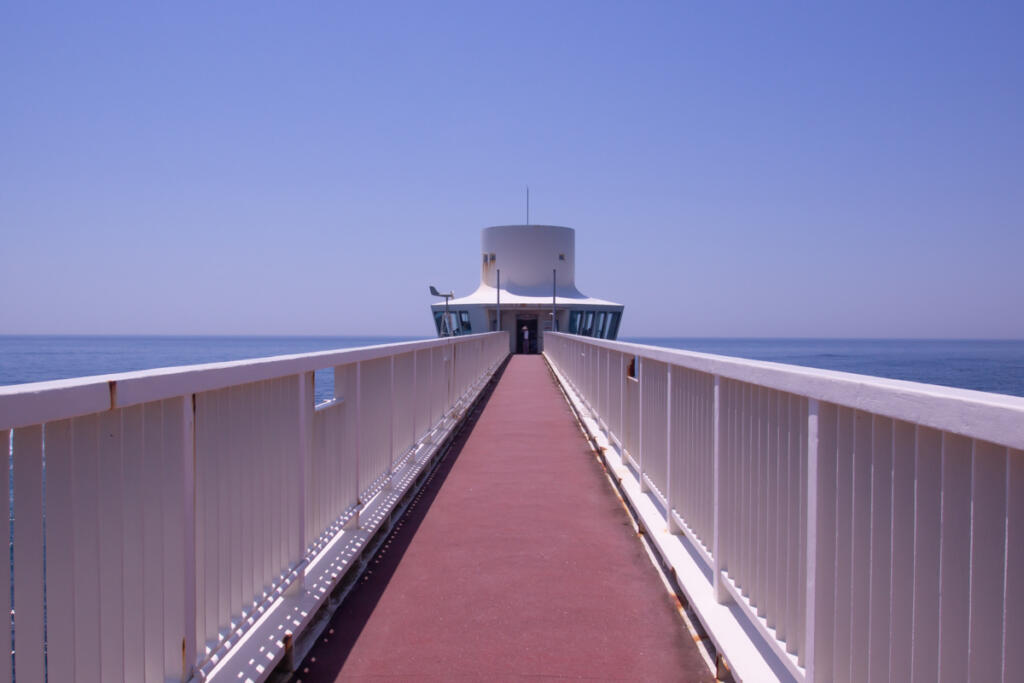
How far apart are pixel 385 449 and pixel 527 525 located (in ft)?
4.69

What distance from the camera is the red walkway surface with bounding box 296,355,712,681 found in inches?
134

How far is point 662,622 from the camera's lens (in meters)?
3.89

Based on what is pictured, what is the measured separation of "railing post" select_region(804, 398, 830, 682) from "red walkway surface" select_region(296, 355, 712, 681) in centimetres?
89

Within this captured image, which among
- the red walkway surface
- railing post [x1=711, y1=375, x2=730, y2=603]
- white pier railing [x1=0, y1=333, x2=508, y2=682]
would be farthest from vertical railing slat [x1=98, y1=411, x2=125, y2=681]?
railing post [x1=711, y1=375, x2=730, y2=603]

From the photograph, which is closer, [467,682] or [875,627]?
[875,627]

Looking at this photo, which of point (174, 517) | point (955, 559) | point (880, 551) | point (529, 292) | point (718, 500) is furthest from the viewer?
point (529, 292)

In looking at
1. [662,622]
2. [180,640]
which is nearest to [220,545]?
[180,640]

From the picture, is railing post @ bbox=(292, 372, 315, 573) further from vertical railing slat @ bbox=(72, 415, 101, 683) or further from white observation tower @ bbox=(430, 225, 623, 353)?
white observation tower @ bbox=(430, 225, 623, 353)

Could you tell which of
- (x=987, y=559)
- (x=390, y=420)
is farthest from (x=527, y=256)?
(x=987, y=559)

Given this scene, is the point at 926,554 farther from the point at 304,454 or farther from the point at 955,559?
the point at 304,454

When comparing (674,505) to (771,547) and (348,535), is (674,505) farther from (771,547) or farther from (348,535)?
(348,535)

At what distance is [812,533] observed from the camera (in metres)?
2.52

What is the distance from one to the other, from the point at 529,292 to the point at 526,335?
3205 mm

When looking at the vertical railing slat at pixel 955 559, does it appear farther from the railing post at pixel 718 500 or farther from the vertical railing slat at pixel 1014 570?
the railing post at pixel 718 500
